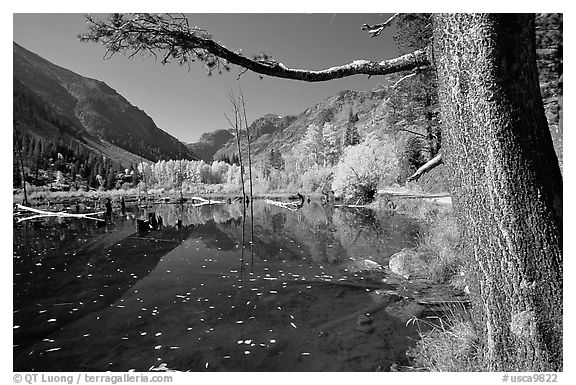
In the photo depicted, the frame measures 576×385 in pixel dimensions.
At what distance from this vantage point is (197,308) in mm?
4465

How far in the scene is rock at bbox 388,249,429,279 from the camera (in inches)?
221

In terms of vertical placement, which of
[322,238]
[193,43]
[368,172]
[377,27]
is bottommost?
[322,238]

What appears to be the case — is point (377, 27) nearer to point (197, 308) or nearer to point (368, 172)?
point (197, 308)

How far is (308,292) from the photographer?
5113 millimetres

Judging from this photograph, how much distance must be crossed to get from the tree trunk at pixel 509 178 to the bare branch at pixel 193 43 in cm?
56

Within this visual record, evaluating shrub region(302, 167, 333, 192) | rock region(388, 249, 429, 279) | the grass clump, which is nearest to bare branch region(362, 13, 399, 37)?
the grass clump

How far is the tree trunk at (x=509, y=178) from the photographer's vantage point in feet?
5.44


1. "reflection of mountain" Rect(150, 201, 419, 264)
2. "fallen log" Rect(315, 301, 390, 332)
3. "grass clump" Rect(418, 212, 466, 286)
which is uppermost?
"grass clump" Rect(418, 212, 466, 286)

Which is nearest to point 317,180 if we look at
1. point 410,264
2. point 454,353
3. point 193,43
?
point 410,264

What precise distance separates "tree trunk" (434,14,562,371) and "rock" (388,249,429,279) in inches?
155

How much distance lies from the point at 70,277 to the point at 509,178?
688 cm

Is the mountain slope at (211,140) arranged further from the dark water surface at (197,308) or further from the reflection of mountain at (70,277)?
the reflection of mountain at (70,277)

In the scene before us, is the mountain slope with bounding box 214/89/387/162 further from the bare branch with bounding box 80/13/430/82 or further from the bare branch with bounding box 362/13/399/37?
the bare branch with bounding box 80/13/430/82
